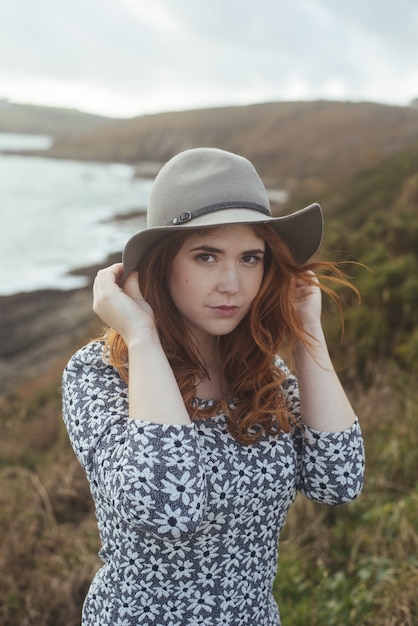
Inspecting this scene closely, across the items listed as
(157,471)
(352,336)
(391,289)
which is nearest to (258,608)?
(157,471)

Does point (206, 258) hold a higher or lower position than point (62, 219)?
higher

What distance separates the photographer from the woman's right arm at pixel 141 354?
132cm

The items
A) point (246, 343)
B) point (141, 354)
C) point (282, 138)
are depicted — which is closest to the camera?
point (141, 354)

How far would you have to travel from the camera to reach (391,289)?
17.0ft

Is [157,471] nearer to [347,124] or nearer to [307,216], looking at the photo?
[307,216]

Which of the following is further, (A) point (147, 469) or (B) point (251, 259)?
(B) point (251, 259)

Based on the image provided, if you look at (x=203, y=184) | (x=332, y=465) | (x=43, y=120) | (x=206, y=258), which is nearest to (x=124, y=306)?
(x=206, y=258)

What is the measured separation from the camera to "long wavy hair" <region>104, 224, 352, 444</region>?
5.00ft

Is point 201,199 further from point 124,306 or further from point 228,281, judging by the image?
point 124,306

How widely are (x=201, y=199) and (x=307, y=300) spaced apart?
495 mm

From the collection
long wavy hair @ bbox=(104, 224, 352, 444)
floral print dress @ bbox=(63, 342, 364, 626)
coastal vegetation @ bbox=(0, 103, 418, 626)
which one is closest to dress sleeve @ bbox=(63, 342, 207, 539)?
floral print dress @ bbox=(63, 342, 364, 626)

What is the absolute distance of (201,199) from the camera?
1.44 meters

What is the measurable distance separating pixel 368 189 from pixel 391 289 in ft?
25.8

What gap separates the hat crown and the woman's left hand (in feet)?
1.02
